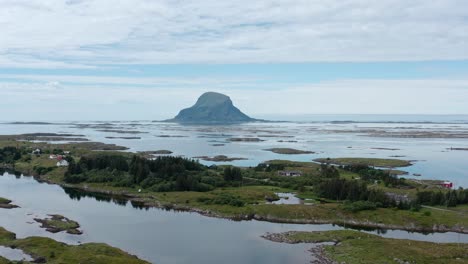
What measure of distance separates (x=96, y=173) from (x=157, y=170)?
14035 millimetres

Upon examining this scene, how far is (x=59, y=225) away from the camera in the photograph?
2512 inches

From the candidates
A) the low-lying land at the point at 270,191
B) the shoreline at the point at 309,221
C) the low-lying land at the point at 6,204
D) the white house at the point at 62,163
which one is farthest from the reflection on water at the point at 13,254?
the white house at the point at 62,163

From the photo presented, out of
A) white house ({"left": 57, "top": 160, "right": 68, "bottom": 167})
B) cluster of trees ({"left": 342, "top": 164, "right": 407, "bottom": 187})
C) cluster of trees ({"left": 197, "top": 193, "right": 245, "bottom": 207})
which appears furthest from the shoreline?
white house ({"left": 57, "top": 160, "right": 68, "bottom": 167})

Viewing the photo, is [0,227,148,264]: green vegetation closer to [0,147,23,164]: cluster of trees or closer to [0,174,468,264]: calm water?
[0,174,468,264]: calm water

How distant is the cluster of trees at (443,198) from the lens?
77250 millimetres

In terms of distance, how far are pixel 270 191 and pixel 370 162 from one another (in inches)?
2507

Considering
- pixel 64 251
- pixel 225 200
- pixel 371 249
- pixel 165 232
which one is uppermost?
pixel 225 200

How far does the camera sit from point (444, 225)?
215 feet

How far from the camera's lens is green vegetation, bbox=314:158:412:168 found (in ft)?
457

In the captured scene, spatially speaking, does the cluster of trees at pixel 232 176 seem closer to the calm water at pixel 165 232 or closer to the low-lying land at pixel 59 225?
the calm water at pixel 165 232

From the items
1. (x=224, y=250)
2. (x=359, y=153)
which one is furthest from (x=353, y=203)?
(x=359, y=153)

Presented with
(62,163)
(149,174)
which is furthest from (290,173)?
(62,163)

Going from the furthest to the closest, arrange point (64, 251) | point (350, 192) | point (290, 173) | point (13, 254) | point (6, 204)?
1. point (290, 173)
2. point (350, 192)
3. point (6, 204)
4. point (64, 251)
5. point (13, 254)

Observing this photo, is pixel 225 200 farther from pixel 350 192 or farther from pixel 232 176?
pixel 232 176
